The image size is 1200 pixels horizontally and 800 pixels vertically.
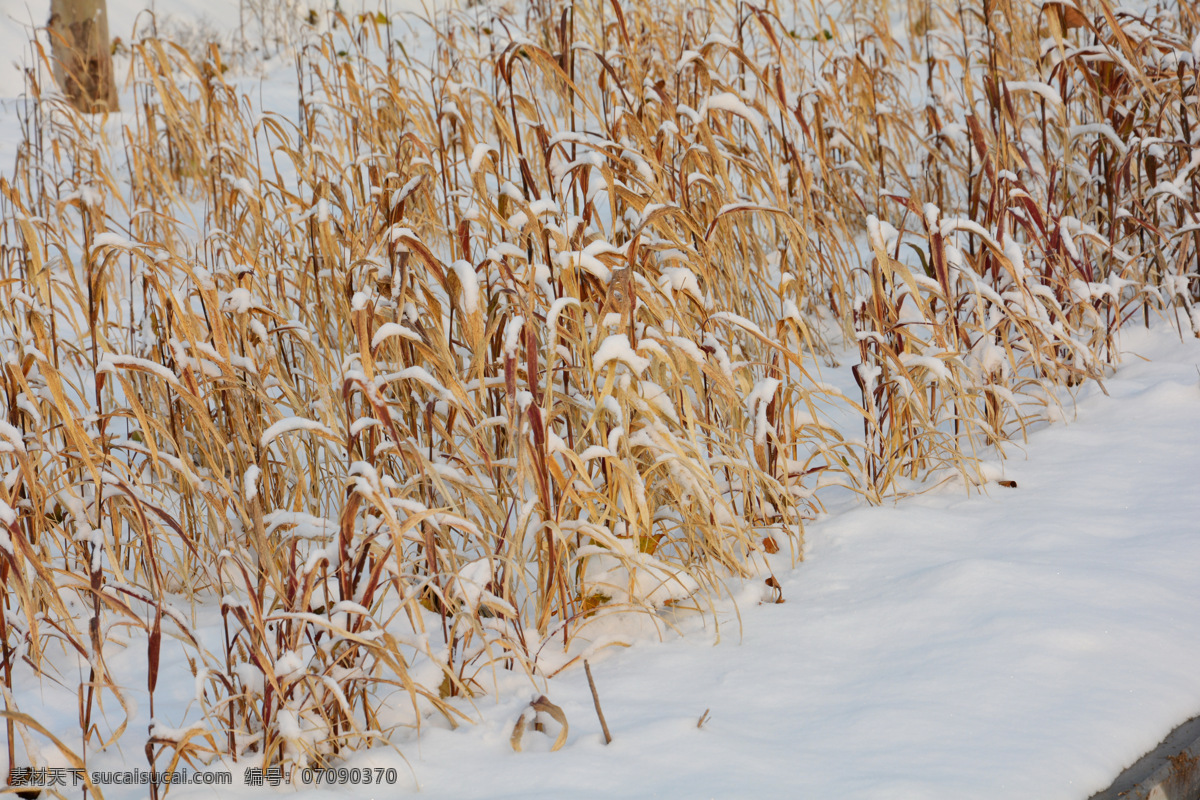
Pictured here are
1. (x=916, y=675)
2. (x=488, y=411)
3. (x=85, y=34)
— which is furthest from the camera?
(x=85, y=34)

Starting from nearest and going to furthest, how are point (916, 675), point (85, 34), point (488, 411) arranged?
point (916, 675) → point (488, 411) → point (85, 34)

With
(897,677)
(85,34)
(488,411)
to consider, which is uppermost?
(85,34)

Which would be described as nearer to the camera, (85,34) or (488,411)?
(488,411)

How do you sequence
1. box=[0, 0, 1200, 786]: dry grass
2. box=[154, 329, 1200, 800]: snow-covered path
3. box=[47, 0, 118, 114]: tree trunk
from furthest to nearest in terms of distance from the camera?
box=[47, 0, 118, 114]: tree trunk, box=[0, 0, 1200, 786]: dry grass, box=[154, 329, 1200, 800]: snow-covered path

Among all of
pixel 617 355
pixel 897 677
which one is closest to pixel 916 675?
pixel 897 677

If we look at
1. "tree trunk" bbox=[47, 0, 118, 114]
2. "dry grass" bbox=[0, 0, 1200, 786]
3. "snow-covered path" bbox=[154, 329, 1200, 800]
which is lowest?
"snow-covered path" bbox=[154, 329, 1200, 800]

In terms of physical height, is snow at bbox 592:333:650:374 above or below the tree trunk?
below

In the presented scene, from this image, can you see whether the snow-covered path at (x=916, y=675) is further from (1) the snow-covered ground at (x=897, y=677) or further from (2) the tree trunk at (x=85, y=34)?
(2) the tree trunk at (x=85, y=34)

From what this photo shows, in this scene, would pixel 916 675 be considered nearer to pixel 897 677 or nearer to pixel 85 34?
pixel 897 677

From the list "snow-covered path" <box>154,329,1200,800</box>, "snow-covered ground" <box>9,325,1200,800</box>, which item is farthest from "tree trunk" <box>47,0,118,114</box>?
"snow-covered path" <box>154,329,1200,800</box>

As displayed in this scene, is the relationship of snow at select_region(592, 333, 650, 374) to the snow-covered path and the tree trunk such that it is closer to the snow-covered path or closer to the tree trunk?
the snow-covered path

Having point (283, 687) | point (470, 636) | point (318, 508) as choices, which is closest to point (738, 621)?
point (470, 636)

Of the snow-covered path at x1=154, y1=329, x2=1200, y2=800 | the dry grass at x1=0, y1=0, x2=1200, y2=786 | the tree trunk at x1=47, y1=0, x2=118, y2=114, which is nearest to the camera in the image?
the snow-covered path at x1=154, y1=329, x2=1200, y2=800

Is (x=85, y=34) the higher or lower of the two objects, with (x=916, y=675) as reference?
higher
